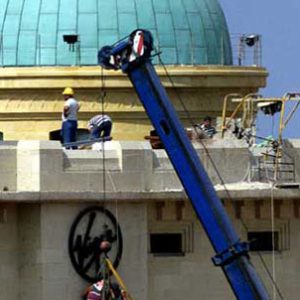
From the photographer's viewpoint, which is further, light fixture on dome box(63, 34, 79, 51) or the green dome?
the green dome

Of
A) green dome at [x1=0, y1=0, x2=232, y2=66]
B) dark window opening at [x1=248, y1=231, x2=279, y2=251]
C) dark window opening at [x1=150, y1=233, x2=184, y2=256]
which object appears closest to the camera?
dark window opening at [x1=150, y1=233, x2=184, y2=256]

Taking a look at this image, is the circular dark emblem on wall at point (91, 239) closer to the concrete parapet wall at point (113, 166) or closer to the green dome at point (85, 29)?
the concrete parapet wall at point (113, 166)

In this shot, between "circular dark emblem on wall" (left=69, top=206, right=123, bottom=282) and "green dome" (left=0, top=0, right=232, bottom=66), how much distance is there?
44.5ft

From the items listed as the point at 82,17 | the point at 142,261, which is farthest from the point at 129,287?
the point at 82,17

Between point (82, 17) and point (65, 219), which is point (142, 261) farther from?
point (82, 17)

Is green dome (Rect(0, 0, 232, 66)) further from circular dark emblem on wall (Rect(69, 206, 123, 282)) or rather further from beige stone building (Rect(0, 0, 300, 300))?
circular dark emblem on wall (Rect(69, 206, 123, 282))

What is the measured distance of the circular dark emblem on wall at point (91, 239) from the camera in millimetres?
66312

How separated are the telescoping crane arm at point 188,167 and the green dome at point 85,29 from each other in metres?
18.8

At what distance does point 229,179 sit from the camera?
67.9 metres

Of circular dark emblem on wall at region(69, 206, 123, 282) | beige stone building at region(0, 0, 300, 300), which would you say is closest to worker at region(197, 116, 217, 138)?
beige stone building at region(0, 0, 300, 300)

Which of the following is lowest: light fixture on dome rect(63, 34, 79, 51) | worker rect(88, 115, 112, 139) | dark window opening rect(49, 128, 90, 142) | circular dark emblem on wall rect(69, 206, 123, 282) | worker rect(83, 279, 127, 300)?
worker rect(83, 279, 127, 300)

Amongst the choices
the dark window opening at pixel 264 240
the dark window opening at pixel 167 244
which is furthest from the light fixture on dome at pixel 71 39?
the dark window opening at pixel 167 244

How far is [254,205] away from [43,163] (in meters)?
4.62

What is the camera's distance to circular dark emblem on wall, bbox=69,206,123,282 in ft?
218
